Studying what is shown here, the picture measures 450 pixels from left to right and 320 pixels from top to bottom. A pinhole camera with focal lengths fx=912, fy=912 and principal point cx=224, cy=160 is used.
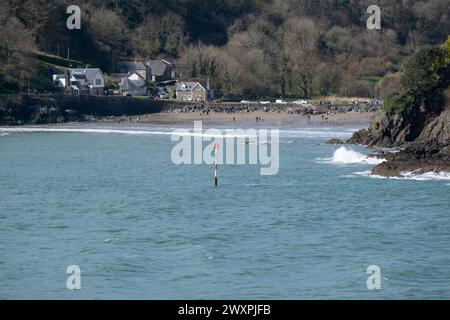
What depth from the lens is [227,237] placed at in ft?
105

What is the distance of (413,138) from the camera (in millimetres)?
64875

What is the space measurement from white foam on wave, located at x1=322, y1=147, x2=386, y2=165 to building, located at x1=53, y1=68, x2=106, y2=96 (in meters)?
54.9

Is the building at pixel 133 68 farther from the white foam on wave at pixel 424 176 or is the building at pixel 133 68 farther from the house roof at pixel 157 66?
the white foam on wave at pixel 424 176

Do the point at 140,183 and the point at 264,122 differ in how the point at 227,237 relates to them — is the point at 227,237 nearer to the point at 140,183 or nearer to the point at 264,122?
the point at 140,183

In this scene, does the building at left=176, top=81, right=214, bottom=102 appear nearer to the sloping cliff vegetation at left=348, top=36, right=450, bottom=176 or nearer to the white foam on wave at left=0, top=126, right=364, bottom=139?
the white foam on wave at left=0, top=126, right=364, bottom=139

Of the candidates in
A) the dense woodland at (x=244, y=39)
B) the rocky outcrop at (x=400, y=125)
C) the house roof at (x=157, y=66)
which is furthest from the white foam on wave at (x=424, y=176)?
the house roof at (x=157, y=66)

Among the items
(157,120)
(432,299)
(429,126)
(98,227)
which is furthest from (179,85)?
(432,299)

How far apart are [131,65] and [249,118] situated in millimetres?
32036

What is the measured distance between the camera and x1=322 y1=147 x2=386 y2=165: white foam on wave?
5422cm

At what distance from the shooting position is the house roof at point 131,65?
123081 millimetres

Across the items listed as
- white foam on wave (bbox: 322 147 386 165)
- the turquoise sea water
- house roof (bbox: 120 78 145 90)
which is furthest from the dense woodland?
the turquoise sea water

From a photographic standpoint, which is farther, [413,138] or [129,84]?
[129,84]

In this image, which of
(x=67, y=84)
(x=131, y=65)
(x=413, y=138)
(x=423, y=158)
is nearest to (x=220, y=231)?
(x=423, y=158)

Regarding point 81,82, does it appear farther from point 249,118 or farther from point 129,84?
point 249,118
